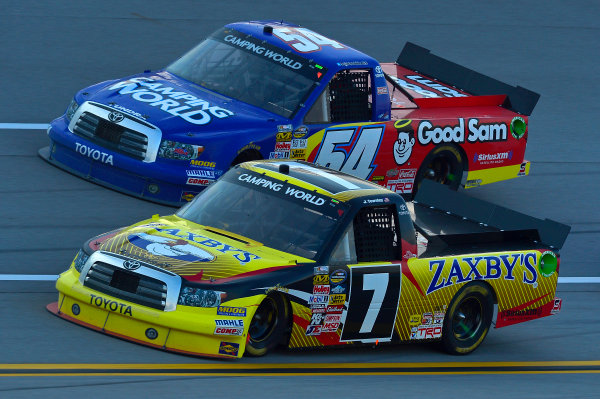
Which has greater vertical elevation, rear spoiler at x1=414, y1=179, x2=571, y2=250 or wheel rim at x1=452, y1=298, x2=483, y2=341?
rear spoiler at x1=414, y1=179, x2=571, y2=250

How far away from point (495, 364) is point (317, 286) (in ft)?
6.07

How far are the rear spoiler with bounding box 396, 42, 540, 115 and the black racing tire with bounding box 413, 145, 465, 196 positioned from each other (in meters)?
1.14

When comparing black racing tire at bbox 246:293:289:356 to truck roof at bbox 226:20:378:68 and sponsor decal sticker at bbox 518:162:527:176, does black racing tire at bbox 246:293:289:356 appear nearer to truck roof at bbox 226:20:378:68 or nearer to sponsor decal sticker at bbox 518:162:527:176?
truck roof at bbox 226:20:378:68

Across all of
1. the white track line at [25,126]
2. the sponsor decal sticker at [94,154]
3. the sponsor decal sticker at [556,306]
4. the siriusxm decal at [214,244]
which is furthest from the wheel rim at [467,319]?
the white track line at [25,126]

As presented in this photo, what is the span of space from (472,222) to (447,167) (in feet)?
9.97

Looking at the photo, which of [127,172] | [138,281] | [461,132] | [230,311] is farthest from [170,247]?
[461,132]

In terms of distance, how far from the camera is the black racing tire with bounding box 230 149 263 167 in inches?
505

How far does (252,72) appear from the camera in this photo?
1380 centimetres

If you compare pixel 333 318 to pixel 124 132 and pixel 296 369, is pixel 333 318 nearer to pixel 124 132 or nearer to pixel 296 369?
pixel 296 369

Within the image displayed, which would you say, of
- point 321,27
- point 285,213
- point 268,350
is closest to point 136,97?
point 285,213

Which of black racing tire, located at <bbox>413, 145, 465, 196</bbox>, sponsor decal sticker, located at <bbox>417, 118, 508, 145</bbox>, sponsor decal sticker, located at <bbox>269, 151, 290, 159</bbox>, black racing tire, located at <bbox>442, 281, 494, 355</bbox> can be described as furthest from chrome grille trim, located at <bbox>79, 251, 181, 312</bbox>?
black racing tire, located at <bbox>413, 145, 465, 196</bbox>

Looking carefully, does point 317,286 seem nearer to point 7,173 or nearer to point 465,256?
point 465,256

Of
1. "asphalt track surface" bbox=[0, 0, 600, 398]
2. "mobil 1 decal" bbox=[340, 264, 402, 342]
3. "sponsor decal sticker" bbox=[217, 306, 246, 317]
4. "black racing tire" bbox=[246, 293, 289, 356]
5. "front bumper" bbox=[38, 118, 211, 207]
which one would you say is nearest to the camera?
"asphalt track surface" bbox=[0, 0, 600, 398]

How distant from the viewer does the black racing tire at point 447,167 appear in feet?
46.9
